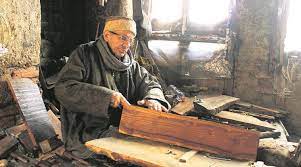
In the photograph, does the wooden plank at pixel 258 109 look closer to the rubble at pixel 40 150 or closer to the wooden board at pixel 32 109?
the rubble at pixel 40 150

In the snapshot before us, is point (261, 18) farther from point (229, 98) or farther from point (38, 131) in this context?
point (38, 131)

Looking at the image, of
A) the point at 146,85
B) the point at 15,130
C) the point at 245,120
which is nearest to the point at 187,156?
the point at 146,85

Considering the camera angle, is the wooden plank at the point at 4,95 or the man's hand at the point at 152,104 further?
the wooden plank at the point at 4,95

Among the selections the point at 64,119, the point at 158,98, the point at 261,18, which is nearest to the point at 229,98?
the point at 261,18

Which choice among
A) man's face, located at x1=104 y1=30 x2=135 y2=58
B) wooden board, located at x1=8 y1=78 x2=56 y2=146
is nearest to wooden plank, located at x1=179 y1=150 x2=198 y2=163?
man's face, located at x1=104 y1=30 x2=135 y2=58

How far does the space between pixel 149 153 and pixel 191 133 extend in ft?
1.28

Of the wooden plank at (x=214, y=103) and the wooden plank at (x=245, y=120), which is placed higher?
the wooden plank at (x=214, y=103)

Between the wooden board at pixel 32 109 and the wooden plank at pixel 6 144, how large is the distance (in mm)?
225

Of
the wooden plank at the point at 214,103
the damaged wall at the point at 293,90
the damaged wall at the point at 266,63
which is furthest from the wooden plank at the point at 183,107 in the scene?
the damaged wall at the point at 293,90

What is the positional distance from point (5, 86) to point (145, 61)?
11.7ft

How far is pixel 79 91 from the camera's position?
3230mm

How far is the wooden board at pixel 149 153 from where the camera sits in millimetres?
2328

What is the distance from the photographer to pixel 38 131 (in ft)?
12.1

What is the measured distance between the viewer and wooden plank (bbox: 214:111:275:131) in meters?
5.28
